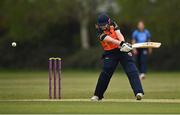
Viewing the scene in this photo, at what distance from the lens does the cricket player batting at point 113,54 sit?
687 inches

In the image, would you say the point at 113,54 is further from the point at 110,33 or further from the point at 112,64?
the point at 110,33

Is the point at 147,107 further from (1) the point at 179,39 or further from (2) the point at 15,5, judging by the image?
(2) the point at 15,5

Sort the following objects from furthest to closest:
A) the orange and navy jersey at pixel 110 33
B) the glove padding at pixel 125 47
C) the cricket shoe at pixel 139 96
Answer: the orange and navy jersey at pixel 110 33 < the cricket shoe at pixel 139 96 < the glove padding at pixel 125 47

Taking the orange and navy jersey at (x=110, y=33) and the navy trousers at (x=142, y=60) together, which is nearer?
the orange and navy jersey at (x=110, y=33)

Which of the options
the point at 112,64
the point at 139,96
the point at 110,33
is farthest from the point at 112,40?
the point at 139,96

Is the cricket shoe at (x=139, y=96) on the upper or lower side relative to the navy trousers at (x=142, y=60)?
lower

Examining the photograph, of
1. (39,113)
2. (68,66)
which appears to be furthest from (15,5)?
(39,113)

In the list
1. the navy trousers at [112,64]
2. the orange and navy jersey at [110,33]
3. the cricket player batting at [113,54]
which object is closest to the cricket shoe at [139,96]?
the cricket player batting at [113,54]

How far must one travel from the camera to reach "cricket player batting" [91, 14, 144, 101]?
1745cm

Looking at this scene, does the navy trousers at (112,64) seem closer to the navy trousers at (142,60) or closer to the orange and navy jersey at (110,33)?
the orange and navy jersey at (110,33)

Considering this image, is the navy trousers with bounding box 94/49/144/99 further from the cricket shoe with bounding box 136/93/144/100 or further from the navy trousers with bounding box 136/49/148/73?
the navy trousers with bounding box 136/49/148/73

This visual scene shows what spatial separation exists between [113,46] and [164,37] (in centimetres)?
3049

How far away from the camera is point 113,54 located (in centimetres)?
1783

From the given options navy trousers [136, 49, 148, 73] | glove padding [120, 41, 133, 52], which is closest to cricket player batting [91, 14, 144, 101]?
glove padding [120, 41, 133, 52]
